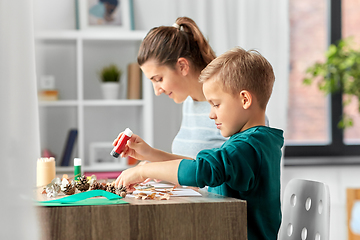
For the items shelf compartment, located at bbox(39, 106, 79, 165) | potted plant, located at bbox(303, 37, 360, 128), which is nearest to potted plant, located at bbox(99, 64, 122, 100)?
shelf compartment, located at bbox(39, 106, 79, 165)

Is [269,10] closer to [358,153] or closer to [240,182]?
[358,153]

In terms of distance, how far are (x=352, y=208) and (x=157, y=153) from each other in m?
1.71

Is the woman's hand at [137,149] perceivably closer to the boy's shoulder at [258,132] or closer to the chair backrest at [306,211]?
the boy's shoulder at [258,132]

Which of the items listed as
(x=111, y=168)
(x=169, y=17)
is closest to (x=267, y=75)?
(x=111, y=168)

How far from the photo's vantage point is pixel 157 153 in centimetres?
117

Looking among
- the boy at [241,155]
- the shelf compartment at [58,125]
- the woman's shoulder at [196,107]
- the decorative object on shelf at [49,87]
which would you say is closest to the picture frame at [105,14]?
the decorative object on shelf at [49,87]

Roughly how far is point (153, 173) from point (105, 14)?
1.76 metres

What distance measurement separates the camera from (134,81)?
2324 mm

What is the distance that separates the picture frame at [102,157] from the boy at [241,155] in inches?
51.2

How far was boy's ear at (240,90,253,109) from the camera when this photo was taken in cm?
92

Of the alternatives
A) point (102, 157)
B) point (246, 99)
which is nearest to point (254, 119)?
point (246, 99)

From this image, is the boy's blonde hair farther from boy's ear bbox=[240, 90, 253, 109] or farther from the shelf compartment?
the shelf compartment

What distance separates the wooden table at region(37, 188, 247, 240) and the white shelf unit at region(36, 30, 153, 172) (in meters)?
1.57

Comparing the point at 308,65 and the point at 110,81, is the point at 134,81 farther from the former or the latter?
the point at 308,65
